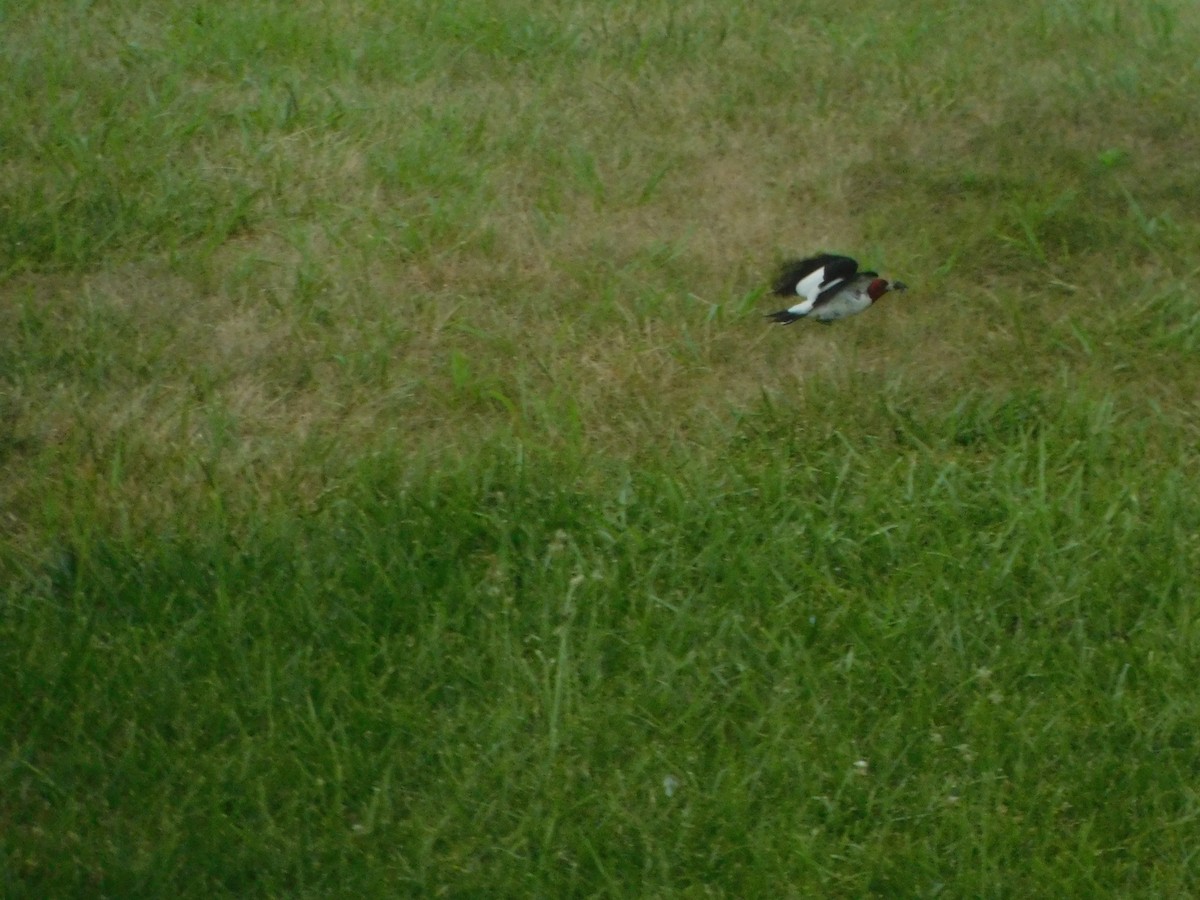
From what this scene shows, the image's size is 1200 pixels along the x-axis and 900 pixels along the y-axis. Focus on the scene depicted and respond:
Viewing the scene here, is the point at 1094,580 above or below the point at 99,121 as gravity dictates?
below

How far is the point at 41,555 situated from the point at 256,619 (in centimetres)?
58

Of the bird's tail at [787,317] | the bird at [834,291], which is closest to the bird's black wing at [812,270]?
the bird at [834,291]

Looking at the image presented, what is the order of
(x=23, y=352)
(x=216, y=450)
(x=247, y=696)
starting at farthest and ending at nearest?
(x=23, y=352), (x=216, y=450), (x=247, y=696)

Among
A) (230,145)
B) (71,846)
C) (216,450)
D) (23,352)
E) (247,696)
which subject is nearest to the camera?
(71,846)

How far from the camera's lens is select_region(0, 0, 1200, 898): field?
3.28 metres

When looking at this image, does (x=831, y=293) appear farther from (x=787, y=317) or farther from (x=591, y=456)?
(x=591, y=456)

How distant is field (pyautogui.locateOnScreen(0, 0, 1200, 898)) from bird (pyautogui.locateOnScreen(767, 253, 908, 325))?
0.23 ft

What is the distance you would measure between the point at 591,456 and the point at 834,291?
96 cm

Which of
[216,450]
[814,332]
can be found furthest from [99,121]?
[814,332]

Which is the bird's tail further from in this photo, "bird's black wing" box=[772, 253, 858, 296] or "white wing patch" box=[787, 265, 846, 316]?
"bird's black wing" box=[772, 253, 858, 296]

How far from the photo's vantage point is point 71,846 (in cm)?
316

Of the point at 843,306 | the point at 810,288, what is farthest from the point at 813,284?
the point at 843,306

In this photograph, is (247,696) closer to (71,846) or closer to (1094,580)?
(71,846)

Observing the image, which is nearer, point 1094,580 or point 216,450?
point 1094,580
